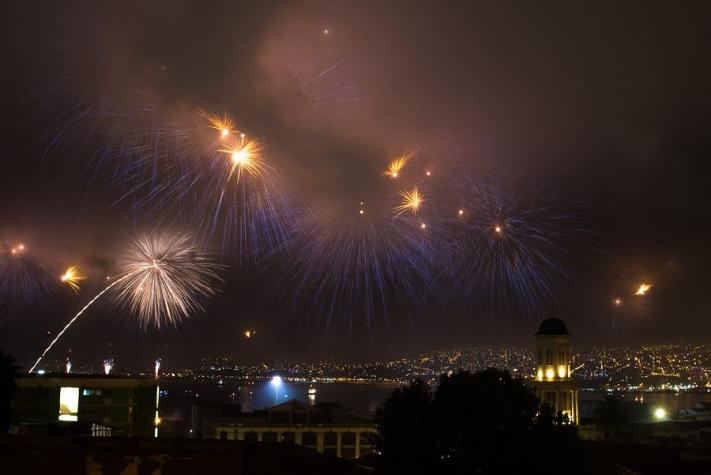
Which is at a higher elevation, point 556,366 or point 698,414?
point 556,366

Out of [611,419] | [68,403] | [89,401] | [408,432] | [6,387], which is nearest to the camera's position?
[408,432]

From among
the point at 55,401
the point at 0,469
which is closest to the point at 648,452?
the point at 55,401

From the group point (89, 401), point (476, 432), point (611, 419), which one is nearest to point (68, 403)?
point (89, 401)

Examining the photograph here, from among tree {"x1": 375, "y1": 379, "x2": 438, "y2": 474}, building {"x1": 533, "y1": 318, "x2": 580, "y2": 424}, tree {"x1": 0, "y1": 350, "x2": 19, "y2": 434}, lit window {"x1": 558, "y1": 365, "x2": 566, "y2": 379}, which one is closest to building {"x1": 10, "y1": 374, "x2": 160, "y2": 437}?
tree {"x1": 0, "y1": 350, "x2": 19, "y2": 434}

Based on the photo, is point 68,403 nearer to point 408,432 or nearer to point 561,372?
point 408,432

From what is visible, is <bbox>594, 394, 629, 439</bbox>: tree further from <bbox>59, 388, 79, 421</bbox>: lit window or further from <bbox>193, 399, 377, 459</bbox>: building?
<bbox>59, 388, 79, 421</bbox>: lit window

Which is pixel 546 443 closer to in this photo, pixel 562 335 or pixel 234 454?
pixel 234 454

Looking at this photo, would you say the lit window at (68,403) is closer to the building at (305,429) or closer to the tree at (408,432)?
the building at (305,429)
